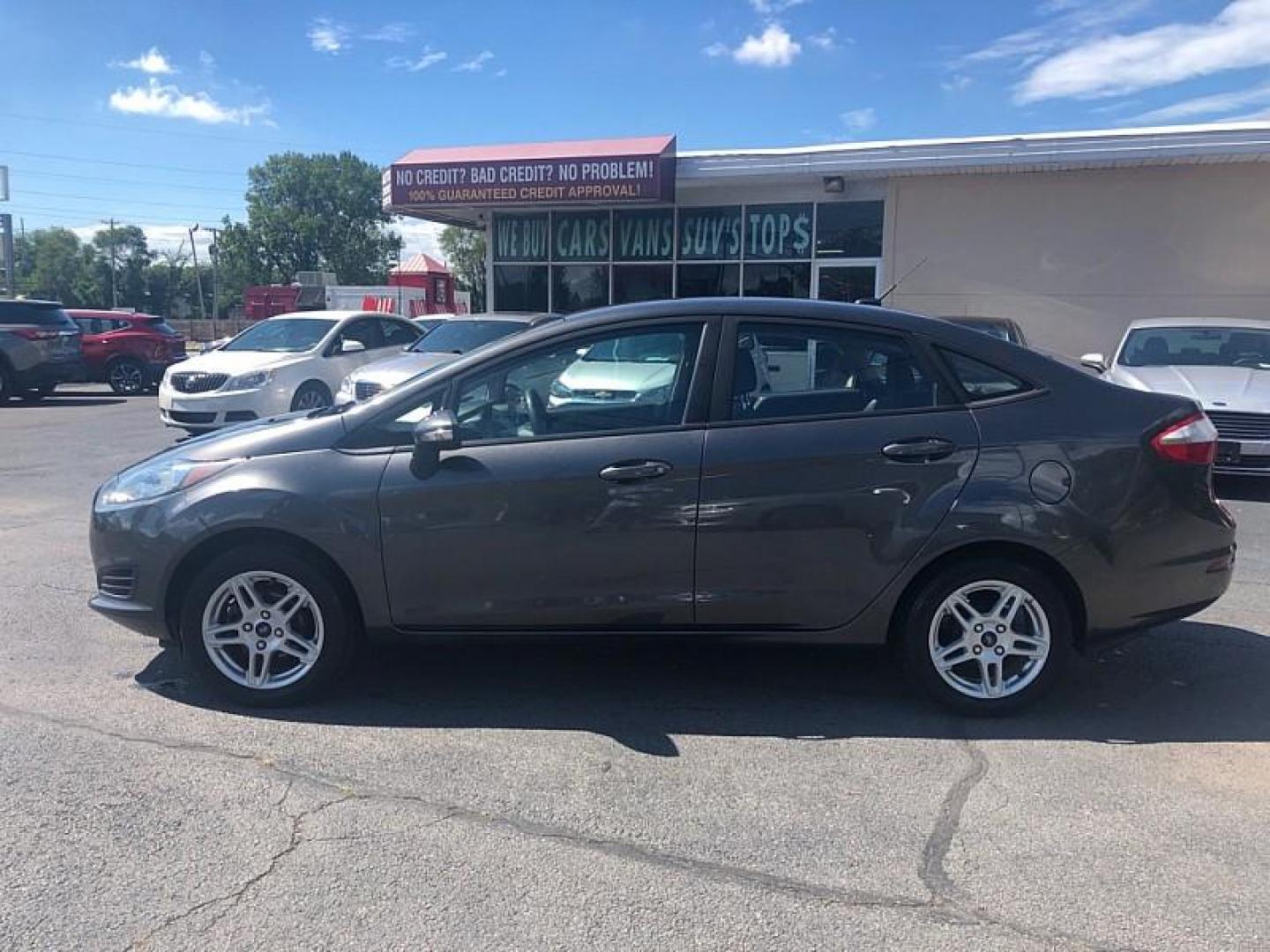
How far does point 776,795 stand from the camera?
11.6ft

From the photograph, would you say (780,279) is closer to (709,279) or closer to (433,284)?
(709,279)

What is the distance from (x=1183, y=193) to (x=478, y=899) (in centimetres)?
1690

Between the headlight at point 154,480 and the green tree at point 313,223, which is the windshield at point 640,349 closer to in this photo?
the headlight at point 154,480

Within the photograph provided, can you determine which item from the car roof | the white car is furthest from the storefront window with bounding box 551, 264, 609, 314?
the car roof

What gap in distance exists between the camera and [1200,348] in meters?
10.4

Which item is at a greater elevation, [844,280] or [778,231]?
[778,231]

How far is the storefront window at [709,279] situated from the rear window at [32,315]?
1138 cm

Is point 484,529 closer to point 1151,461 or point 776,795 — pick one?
point 776,795

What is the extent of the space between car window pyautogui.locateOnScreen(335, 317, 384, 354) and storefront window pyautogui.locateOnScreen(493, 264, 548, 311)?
650cm

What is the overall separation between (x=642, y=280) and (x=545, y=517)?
16.0m

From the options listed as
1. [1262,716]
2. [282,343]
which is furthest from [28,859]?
[282,343]

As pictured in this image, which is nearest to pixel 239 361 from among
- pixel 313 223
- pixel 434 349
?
pixel 434 349

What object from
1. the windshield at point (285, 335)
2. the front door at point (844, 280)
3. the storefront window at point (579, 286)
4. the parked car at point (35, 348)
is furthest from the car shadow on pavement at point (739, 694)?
the parked car at point (35, 348)

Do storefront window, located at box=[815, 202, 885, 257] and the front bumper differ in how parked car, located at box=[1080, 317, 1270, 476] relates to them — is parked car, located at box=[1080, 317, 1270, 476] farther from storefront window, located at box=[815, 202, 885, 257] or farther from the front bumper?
the front bumper
